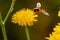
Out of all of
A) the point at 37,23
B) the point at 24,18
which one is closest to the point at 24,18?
the point at 24,18

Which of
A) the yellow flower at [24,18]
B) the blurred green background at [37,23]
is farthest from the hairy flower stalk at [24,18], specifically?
the blurred green background at [37,23]

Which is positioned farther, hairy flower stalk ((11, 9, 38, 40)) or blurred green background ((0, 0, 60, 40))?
blurred green background ((0, 0, 60, 40))

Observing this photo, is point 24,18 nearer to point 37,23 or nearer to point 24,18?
point 24,18

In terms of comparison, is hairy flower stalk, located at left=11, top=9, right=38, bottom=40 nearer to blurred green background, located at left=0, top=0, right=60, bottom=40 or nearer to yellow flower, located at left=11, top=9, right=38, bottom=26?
yellow flower, located at left=11, top=9, right=38, bottom=26

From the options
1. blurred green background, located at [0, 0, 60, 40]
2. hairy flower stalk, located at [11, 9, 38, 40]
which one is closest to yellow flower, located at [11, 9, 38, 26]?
hairy flower stalk, located at [11, 9, 38, 40]

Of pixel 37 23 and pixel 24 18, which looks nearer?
pixel 24 18

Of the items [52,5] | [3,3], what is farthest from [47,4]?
[3,3]

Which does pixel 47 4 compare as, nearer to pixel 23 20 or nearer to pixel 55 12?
pixel 55 12

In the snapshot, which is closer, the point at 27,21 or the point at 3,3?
the point at 27,21

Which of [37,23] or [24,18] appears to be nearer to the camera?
[24,18]
